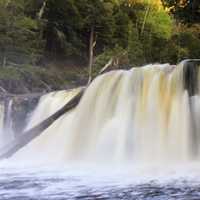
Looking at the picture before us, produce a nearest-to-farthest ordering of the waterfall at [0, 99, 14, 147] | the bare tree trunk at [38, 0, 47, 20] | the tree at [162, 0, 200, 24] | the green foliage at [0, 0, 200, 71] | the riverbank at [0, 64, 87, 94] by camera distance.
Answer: the tree at [162, 0, 200, 24]
the waterfall at [0, 99, 14, 147]
the riverbank at [0, 64, 87, 94]
the green foliage at [0, 0, 200, 71]
the bare tree trunk at [38, 0, 47, 20]

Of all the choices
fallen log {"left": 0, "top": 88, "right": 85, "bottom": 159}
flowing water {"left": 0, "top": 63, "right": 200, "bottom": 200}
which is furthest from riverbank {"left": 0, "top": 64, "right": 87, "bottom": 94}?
flowing water {"left": 0, "top": 63, "right": 200, "bottom": 200}

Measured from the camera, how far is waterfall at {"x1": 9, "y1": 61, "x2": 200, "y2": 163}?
40.7 feet

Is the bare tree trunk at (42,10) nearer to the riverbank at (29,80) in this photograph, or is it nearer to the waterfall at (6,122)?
the riverbank at (29,80)

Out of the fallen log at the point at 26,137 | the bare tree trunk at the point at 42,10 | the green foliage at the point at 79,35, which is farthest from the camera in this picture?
the bare tree trunk at the point at 42,10

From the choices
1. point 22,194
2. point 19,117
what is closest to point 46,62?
point 19,117

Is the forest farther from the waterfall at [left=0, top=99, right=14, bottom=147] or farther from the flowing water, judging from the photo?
the flowing water

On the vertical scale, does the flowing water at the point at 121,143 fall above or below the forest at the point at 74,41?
below

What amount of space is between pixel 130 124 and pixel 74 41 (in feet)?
78.7

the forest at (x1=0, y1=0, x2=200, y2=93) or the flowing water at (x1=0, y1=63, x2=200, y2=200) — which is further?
the forest at (x1=0, y1=0, x2=200, y2=93)

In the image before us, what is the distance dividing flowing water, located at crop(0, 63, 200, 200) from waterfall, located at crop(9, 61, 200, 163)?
22 mm

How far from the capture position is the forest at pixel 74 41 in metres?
28.1

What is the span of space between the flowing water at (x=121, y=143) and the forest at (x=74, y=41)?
35.5ft

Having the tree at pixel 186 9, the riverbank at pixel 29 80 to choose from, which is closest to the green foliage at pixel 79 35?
the riverbank at pixel 29 80

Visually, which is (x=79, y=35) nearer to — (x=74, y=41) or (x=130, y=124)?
(x=74, y=41)
